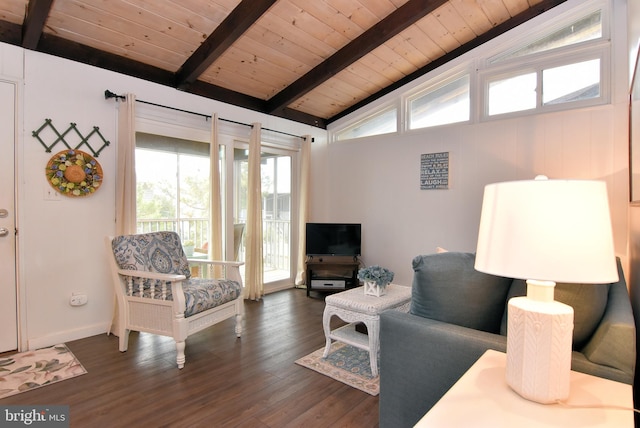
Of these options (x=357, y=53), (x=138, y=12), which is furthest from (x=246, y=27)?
(x=357, y=53)

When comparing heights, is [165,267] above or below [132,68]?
below

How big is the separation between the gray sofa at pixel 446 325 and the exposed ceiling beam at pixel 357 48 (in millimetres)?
2518

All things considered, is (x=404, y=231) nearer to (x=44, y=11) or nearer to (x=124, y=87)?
(x=124, y=87)

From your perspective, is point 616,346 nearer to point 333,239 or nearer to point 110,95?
point 333,239

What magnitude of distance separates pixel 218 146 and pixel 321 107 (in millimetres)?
1744

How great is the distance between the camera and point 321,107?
194 inches

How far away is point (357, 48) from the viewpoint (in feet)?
11.8

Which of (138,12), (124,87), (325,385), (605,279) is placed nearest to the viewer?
(605,279)

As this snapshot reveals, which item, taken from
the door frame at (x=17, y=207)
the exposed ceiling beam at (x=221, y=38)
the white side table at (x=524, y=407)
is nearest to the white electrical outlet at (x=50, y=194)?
the door frame at (x=17, y=207)

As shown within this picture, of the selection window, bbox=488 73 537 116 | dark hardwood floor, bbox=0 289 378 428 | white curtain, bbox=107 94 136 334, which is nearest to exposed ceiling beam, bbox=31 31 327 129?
white curtain, bbox=107 94 136 334

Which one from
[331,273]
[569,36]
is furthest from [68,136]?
[569,36]

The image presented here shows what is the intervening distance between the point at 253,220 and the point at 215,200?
2.05 feet

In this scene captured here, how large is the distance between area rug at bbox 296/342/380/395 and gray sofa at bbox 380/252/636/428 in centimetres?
65

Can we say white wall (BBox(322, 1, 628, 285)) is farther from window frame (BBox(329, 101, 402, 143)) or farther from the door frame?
the door frame
